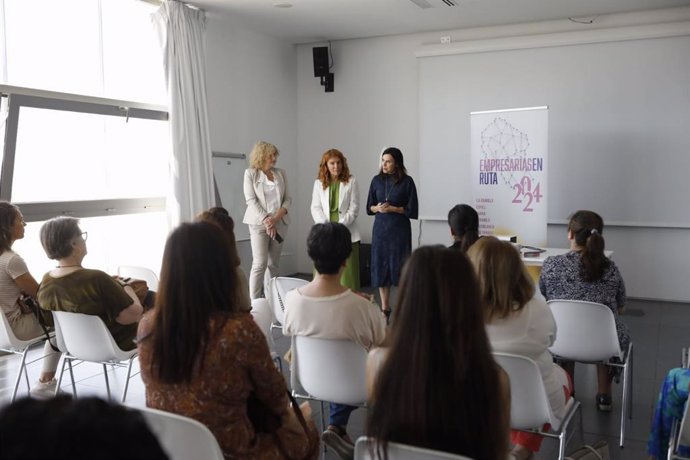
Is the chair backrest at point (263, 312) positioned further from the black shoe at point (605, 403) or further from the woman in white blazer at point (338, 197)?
the woman in white blazer at point (338, 197)

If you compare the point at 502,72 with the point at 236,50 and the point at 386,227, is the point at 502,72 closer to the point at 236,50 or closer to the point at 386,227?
the point at 386,227

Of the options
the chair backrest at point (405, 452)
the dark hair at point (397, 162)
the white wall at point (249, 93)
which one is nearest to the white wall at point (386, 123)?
the white wall at point (249, 93)

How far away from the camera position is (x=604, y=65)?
631 cm

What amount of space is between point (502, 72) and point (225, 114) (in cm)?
310

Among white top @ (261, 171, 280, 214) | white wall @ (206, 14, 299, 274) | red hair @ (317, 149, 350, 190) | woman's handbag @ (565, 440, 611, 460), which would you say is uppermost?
white wall @ (206, 14, 299, 274)

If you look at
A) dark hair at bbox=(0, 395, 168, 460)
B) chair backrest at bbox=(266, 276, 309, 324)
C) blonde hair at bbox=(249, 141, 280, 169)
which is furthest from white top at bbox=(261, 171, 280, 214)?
dark hair at bbox=(0, 395, 168, 460)

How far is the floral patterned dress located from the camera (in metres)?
1.65

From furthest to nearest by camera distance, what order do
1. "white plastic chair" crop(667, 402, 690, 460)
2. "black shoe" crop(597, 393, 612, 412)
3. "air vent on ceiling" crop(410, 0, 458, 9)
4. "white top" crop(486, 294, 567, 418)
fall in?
"air vent on ceiling" crop(410, 0, 458, 9) → "black shoe" crop(597, 393, 612, 412) → "white top" crop(486, 294, 567, 418) → "white plastic chair" crop(667, 402, 690, 460)

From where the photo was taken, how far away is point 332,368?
8.23 ft

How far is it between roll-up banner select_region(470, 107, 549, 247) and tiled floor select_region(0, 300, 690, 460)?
50.5 inches

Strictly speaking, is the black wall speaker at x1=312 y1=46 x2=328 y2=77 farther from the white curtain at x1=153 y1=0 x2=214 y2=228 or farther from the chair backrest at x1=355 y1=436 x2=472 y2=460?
the chair backrest at x1=355 y1=436 x2=472 y2=460

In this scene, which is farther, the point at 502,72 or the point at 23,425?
the point at 502,72

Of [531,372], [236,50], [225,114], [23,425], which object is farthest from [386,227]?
[23,425]

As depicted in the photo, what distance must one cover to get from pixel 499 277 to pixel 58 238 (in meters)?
2.14
